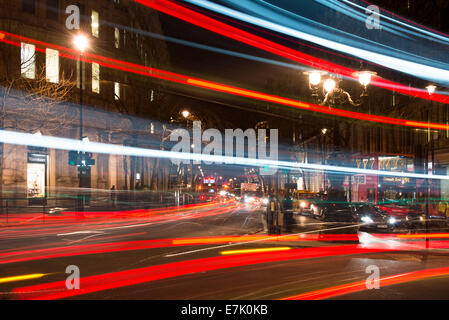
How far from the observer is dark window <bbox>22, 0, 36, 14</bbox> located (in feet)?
98.2

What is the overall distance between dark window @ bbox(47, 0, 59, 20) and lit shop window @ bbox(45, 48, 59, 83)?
280cm

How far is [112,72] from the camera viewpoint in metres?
42.4

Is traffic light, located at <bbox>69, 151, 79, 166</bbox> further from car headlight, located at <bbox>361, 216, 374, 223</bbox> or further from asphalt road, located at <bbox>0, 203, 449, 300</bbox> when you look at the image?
car headlight, located at <bbox>361, 216, 374, 223</bbox>

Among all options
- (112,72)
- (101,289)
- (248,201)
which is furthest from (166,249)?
(248,201)

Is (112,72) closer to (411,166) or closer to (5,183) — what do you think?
(5,183)

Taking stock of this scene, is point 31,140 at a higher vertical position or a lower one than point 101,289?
higher

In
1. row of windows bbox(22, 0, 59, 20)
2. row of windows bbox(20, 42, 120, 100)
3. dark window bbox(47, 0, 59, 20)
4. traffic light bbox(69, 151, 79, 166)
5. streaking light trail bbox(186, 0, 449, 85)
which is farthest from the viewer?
dark window bbox(47, 0, 59, 20)

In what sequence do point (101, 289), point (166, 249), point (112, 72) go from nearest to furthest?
point (101, 289), point (166, 249), point (112, 72)

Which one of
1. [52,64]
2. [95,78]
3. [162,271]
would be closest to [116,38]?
[95,78]

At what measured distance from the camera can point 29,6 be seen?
3039 cm

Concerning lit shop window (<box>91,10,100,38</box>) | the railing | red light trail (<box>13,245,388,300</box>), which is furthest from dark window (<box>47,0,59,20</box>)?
red light trail (<box>13,245,388,300</box>)

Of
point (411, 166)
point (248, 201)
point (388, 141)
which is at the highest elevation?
point (388, 141)

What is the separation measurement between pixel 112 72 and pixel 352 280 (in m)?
38.2
